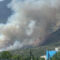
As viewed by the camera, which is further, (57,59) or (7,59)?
(7,59)

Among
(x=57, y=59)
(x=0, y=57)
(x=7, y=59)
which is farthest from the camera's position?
(x=0, y=57)

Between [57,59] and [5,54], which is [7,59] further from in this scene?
[57,59]

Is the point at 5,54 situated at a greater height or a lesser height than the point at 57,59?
greater

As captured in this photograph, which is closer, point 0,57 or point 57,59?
point 57,59

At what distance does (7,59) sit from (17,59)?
3.21 meters

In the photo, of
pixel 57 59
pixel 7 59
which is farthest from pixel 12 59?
pixel 57 59

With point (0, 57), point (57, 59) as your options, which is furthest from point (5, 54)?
point (57, 59)

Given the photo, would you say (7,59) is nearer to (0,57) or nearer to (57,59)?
(0,57)

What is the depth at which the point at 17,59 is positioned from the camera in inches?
2203

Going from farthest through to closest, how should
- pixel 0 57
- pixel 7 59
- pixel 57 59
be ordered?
1. pixel 0 57
2. pixel 7 59
3. pixel 57 59

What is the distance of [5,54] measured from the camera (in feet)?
192

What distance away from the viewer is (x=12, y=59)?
2152 inches

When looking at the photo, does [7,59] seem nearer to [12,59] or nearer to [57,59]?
[12,59]

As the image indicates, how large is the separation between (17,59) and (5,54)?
398cm
